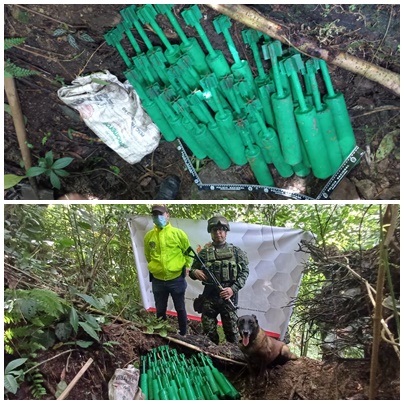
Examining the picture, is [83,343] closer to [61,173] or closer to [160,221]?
[160,221]

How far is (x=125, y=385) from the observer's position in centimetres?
168

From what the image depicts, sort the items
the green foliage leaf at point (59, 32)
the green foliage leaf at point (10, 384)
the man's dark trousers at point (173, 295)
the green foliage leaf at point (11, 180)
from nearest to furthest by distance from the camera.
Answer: the green foliage leaf at point (10, 384) < the man's dark trousers at point (173, 295) < the green foliage leaf at point (59, 32) < the green foliage leaf at point (11, 180)

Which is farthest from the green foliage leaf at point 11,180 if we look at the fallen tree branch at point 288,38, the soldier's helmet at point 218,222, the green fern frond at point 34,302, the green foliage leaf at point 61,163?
the fallen tree branch at point 288,38

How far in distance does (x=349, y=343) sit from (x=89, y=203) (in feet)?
3.67

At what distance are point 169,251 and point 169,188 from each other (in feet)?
1.27

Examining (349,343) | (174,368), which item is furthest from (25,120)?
(349,343)

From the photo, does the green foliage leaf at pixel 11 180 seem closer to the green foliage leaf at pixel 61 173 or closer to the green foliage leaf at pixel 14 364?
the green foliage leaf at pixel 61 173

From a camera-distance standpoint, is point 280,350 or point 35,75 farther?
point 35,75

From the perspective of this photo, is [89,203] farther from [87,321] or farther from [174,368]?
[174,368]

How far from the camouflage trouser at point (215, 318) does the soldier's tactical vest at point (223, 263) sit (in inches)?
3.1

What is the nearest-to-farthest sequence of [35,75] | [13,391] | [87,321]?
1. [13,391]
2. [87,321]
3. [35,75]

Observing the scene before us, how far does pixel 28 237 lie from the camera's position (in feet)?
5.70

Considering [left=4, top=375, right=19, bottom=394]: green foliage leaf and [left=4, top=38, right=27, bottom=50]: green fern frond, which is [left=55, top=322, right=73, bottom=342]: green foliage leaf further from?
[left=4, top=38, right=27, bottom=50]: green fern frond

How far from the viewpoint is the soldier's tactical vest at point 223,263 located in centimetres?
168
